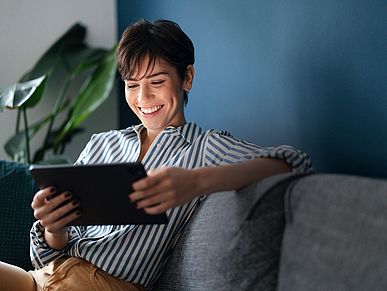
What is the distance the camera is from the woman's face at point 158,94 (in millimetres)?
1990

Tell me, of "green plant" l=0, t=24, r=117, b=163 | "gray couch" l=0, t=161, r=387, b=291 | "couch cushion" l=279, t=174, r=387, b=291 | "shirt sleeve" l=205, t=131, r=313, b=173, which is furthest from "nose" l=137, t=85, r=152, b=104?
"green plant" l=0, t=24, r=117, b=163

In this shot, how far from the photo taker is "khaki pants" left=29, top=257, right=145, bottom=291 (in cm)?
186

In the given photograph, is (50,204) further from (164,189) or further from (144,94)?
(144,94)

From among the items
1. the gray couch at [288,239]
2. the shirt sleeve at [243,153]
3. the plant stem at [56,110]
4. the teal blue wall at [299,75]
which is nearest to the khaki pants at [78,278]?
the gray couch at [288,239]

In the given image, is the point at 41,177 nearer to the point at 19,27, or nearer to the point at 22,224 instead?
the point at 22,224

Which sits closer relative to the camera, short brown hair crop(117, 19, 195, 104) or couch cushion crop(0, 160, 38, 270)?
short brown hair crop(117, 19, 195, 104)

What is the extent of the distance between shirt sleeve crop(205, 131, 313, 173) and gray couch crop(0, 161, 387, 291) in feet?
0.34

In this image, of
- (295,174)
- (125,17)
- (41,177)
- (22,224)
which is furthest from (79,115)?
(295,174)

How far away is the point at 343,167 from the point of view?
1.88 m

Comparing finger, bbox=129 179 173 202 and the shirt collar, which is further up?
finger, bbox=129 179 173 202

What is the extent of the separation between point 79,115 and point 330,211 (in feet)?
6.01

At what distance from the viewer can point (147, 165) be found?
199 centimetres

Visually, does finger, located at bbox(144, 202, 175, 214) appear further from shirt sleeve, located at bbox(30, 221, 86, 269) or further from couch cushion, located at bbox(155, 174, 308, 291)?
shirt sleeve, located at bbox(30, 221, 86, 269)

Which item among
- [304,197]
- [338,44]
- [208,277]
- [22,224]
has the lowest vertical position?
[22,224]
